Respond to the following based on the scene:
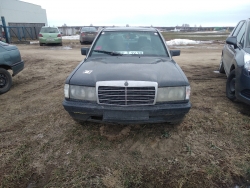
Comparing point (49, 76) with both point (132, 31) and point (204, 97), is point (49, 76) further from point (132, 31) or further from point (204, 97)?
point (204, 97)

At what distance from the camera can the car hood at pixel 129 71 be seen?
272cm

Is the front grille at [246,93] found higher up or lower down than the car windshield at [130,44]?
lower down

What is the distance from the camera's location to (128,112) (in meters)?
2.63

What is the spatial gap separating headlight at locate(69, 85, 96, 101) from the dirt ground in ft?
2.36

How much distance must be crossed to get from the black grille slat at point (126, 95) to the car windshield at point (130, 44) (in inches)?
50.6

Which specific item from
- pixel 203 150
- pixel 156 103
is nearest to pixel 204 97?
pixel 203 150

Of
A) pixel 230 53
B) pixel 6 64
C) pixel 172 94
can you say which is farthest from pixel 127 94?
pixel 6 64

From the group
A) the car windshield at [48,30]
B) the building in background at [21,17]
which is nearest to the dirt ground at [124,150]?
the car windshield at [48,30]

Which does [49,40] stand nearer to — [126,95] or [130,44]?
[130,44]

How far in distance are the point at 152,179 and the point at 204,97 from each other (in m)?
3.04

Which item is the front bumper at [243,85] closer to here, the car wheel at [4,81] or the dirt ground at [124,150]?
the dirt ground at [124,150]

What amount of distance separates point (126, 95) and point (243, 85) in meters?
2.41

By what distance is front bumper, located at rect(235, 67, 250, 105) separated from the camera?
11.8ft

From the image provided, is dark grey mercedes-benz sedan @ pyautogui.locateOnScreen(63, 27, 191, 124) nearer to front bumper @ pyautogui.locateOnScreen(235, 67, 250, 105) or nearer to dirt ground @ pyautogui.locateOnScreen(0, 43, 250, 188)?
dirt ground @ pyautogui.locateOnScreen(0, 43, 250, 188)
